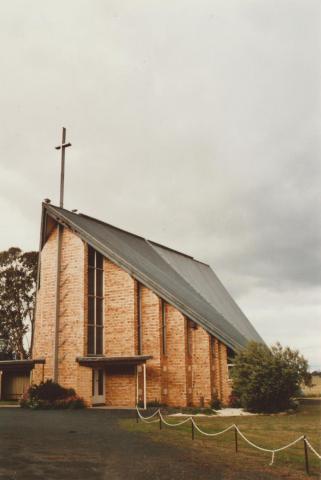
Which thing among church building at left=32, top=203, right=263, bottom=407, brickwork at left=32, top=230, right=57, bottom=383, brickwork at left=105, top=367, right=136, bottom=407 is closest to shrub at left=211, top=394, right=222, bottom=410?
church building at left=32, top=203, right=263, bottom=407

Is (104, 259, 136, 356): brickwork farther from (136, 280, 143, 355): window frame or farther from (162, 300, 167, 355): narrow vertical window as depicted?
(162, 300, 167, 355): narrow vertical window

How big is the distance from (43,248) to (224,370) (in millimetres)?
13155

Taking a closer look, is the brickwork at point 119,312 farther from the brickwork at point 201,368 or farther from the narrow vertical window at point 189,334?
the brickwork at point 201,368

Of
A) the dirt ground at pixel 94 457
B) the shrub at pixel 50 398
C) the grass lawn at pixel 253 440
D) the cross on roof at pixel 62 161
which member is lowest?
the grass lawn at pixel 253 440

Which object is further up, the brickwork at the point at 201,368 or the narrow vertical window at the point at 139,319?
the narrow vertical window at the point at 139,319

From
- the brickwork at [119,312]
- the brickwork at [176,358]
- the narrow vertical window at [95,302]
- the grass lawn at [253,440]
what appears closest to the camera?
the grass lawn at [253,440]

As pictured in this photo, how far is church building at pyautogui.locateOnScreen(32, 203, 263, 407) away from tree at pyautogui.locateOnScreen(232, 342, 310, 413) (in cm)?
278

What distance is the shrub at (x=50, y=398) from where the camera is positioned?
23.5 meters

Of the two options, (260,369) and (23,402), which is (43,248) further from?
(260,369)

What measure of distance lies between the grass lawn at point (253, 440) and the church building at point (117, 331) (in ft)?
18.4

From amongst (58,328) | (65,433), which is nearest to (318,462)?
(65,433)

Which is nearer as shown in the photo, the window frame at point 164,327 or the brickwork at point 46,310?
the window frame at point 164,327

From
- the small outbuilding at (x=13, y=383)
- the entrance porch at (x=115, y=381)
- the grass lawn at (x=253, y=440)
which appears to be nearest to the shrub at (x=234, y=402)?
the grass lawn at (x=253, y=440)

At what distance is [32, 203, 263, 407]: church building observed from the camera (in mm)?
24828
